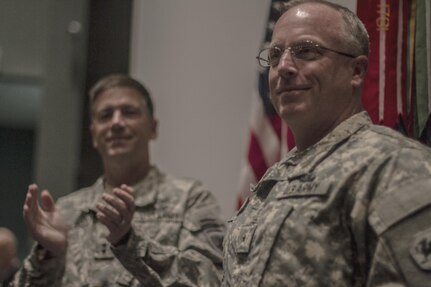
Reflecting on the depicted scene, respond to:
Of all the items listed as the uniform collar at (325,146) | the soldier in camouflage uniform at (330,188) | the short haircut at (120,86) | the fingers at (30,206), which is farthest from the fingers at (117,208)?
the short haircut at (120,86)

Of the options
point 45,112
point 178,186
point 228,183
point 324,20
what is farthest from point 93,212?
point 45,112

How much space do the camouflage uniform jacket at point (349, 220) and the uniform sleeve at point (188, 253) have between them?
0.69m

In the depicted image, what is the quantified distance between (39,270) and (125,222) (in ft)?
1.32

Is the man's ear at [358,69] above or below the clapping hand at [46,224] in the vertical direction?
above

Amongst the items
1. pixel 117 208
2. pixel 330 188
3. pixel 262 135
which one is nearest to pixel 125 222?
pixel 117 208

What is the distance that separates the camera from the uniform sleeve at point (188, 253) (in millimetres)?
2318

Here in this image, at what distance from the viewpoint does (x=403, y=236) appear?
1.41 meters

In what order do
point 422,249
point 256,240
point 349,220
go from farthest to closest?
1. point 256,240
2. point 349,220
3. point 422,249

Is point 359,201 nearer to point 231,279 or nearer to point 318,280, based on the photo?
point 318,280

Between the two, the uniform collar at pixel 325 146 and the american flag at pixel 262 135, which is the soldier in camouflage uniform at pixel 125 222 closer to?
the american flag at pixel 262 135

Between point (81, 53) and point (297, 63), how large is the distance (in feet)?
8.29

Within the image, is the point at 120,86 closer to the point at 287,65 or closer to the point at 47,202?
the point at 47,202

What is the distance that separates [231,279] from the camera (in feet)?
5.52

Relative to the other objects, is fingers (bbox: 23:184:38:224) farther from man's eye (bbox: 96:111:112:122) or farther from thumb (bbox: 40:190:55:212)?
man's eye (bbox: 96:111:112:122)
